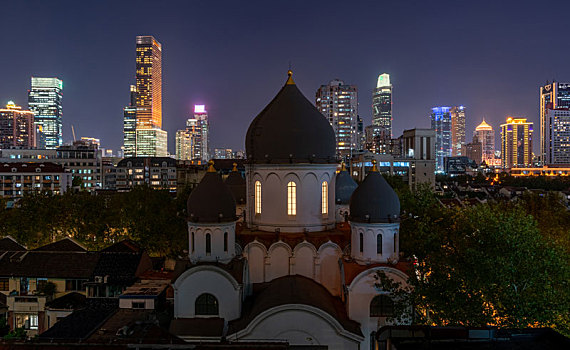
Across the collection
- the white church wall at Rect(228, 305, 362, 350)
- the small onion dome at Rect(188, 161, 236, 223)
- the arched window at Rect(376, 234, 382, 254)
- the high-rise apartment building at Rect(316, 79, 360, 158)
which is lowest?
the white church wall at Rect(228, 305, 362, 350)

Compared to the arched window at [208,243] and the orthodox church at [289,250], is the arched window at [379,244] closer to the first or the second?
the orthodox church at [289,250]

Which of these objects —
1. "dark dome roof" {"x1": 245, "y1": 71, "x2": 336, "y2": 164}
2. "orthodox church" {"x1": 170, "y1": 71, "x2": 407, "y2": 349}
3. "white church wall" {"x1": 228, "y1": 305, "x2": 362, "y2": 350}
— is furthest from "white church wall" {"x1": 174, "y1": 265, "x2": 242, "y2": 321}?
"dark dome roof" {"x1": 245, "y1": 71, "x2": 336, "y2": 164}

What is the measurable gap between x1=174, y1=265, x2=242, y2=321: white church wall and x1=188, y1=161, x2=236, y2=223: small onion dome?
3.53 meters

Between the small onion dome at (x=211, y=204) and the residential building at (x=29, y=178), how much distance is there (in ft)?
275

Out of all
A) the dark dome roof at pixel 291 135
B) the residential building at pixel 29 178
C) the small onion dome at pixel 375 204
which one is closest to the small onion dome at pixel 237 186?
the dark dome roof at pixel 291 135

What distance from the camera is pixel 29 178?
10588 cm

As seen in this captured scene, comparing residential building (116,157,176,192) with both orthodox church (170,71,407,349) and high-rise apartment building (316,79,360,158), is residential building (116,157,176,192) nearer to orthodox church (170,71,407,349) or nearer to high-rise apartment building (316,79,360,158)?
high-rise apartment building (316,79,360,158)

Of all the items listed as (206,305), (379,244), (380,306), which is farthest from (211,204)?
(380,306)

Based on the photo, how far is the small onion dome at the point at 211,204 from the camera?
2986cm

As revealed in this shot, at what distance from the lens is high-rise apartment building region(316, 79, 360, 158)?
191 m

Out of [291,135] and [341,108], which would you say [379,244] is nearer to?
[291,135]

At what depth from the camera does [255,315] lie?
26453 mm

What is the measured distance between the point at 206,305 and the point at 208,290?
3.62 ft

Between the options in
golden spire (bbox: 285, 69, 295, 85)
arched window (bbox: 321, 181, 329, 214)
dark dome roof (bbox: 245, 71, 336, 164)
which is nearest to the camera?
dark dome roof (bbox: 245, 71, 336, 164)
